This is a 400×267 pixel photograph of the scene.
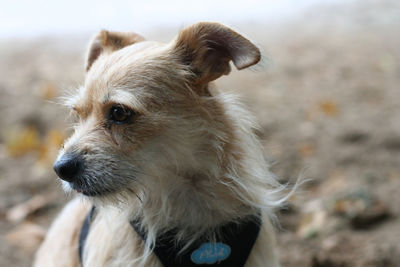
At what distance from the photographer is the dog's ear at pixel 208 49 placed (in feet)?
8.12

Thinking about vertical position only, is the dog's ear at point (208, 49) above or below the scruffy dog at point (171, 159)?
above

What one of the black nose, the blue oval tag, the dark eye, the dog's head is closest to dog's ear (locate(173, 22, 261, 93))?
the dog's head

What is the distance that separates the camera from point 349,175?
4.71 m

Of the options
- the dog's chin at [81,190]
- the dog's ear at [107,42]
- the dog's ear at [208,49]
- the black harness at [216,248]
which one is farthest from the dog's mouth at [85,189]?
the dog's ear at [107,42]

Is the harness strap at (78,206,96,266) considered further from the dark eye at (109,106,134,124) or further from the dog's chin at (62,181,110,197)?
the dark eye at (109,106,134,124)

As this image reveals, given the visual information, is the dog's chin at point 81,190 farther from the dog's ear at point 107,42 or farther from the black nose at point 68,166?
the dog's ear at point 107,42

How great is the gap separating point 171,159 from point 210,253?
529 mm

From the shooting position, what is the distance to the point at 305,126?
566 cm

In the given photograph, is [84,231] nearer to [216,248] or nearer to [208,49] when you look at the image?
[216,248]

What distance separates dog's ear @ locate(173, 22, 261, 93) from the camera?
2475mm

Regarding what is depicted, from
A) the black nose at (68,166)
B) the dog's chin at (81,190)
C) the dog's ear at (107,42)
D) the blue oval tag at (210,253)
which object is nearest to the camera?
the black nose at (68,166)

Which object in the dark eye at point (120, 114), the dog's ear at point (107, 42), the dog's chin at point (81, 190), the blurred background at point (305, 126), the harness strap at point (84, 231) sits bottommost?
the blurred background at point (305, 126)

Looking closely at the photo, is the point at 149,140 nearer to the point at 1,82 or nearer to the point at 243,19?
the point at 1,82

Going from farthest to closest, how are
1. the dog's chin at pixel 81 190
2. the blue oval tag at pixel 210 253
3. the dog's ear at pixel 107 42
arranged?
the dog's ear at pixel 107 42 < the blue oval tag at pixel 210 253 < the dog's chin at pixel 81 190
